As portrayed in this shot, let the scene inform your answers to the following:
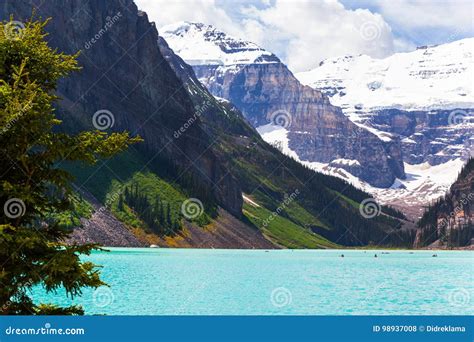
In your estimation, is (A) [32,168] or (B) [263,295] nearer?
(A) [32,168]

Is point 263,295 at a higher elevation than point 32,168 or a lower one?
higher

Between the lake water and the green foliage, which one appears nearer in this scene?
the green foliage

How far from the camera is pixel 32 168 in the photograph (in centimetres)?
2414

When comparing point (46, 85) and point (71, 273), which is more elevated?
point (46, 85)

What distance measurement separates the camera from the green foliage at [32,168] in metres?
23.2

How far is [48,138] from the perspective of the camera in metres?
24.1

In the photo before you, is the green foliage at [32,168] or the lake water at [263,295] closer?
the green foliage at [32,168]

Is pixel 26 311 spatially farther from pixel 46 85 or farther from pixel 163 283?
pixel 163 283

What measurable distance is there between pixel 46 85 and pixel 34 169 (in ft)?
11.4

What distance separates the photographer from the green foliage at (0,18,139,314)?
23172 mm
